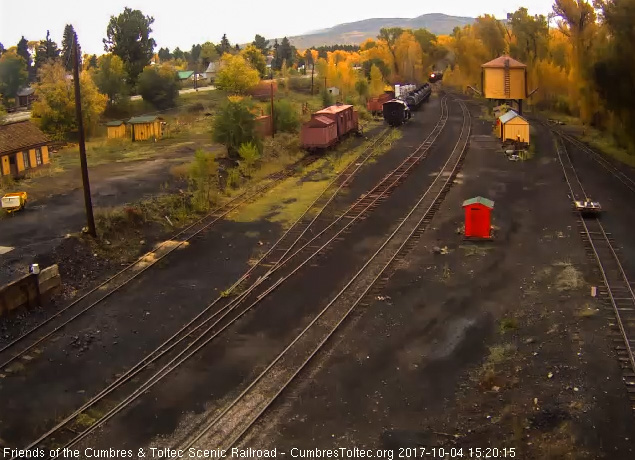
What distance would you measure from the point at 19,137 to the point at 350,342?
26.8 m

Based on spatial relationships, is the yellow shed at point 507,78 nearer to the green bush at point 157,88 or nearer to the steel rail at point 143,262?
the steel rail at point 143,262

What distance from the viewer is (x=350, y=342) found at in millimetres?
13609

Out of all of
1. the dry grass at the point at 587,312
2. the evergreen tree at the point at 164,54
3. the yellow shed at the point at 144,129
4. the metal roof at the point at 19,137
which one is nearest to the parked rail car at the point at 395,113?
the yellow shed at the point at 144,129

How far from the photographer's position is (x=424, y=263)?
18.5 meters

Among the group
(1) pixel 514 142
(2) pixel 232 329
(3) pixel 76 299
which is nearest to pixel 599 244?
(2) pixel 232 329

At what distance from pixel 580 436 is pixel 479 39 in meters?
85.3

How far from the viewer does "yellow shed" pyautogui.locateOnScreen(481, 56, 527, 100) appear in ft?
171

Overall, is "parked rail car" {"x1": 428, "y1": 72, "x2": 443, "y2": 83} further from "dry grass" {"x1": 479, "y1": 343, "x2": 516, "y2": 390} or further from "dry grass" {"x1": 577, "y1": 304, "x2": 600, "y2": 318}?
"dry grass" {"x1": 479, "y1": 343, "x2": 516, "y2": 390}

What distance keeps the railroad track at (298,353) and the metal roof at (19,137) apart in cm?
2130

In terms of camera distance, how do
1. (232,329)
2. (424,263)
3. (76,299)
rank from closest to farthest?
(232,329)
(76,299)
(424,263)

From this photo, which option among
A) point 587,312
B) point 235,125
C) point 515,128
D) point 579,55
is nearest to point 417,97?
point 579,55

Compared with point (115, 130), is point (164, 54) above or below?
above

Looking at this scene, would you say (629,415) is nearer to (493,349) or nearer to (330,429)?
(493,349)

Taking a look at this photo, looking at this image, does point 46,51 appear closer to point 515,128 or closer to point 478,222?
point 515,128
